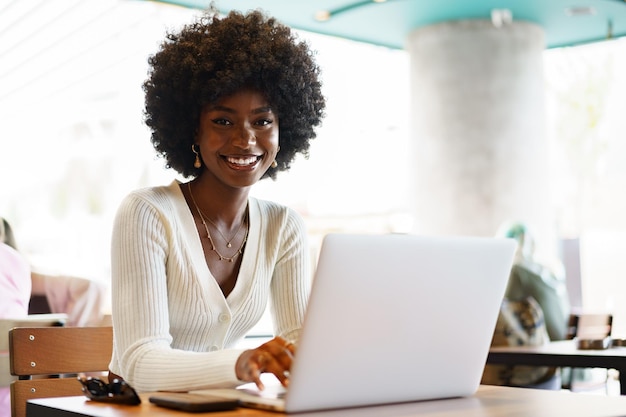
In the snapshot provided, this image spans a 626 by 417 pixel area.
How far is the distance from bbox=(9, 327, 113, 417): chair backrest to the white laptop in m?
0.53

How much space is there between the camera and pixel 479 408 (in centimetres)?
129

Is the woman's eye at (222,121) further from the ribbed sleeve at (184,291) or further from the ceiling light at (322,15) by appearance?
the ceiling light at (322,15)

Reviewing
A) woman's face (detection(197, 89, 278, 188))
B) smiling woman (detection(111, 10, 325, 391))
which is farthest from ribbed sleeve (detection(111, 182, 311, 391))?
woman's face (detection(197, 89, 278, 188))

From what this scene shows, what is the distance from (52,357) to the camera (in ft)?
5.96

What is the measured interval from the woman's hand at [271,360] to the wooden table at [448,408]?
0.09m

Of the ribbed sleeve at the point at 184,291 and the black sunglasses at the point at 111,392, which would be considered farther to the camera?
the ribbed sleeve at the point at 184,291

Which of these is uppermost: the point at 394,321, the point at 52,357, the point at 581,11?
the point at 581,11

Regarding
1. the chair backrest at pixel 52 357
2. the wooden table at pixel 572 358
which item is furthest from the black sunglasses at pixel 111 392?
the wooden table at pixel 572 358

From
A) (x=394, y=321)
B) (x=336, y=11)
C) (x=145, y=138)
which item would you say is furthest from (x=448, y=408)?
(x=336, y=11)

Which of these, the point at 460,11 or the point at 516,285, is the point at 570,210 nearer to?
the point at 460,11

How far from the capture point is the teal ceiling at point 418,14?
21.2ft

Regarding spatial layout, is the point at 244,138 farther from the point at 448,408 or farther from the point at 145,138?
the point at 145,138

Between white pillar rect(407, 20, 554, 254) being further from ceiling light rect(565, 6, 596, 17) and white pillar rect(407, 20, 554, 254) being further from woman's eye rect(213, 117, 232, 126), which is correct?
woman's eye rect(213, 117, 232, 126)

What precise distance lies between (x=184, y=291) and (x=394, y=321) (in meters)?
0.61
